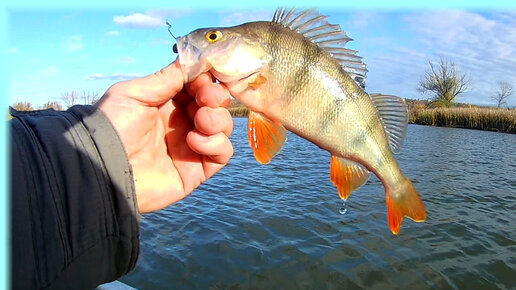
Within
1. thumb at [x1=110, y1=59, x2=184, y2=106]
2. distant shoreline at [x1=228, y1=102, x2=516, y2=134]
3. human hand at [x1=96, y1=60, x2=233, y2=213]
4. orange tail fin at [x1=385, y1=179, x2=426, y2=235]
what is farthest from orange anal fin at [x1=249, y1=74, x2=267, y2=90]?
distant shoreline at [x1=228, y1=102, x2=516, y2=134]

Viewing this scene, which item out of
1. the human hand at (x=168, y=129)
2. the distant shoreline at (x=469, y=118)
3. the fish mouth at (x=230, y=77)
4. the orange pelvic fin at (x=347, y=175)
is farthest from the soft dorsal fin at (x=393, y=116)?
the distant shoreline at (x=469, y=118)

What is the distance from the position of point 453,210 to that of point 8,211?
10.2 metres

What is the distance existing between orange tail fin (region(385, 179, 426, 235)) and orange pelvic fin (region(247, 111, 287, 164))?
0.85 m

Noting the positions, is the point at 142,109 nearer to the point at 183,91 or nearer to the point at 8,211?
the point at 183,91

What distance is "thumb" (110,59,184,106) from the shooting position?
2.12 m

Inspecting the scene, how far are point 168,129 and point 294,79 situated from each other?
994 mm

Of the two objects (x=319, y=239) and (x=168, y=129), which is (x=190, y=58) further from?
(x=319, y=239)

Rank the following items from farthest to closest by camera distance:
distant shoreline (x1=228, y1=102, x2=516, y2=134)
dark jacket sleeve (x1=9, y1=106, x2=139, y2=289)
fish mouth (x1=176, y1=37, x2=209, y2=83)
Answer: distant shoreline (x1=228, y1=102, x2=516, y2=134), fish mouth (x1=176, y1=37, x2=209, y2=83), dark jacket sleeve (x1=9, y1=106, x2=139, y2=289)

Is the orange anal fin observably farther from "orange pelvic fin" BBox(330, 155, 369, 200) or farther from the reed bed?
the reed bed

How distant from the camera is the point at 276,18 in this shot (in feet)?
7.34

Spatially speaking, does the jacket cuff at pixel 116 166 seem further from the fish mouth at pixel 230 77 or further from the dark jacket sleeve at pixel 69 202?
the fish mouth at pixel 230 77

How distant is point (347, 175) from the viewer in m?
2.40

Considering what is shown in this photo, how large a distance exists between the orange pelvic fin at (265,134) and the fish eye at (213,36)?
0.48 metres

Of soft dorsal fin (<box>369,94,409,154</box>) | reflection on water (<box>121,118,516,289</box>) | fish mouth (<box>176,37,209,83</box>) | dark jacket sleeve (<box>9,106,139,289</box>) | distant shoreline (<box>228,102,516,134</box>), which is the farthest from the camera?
distant shoreline (<box>228,102,516,134</box>)
